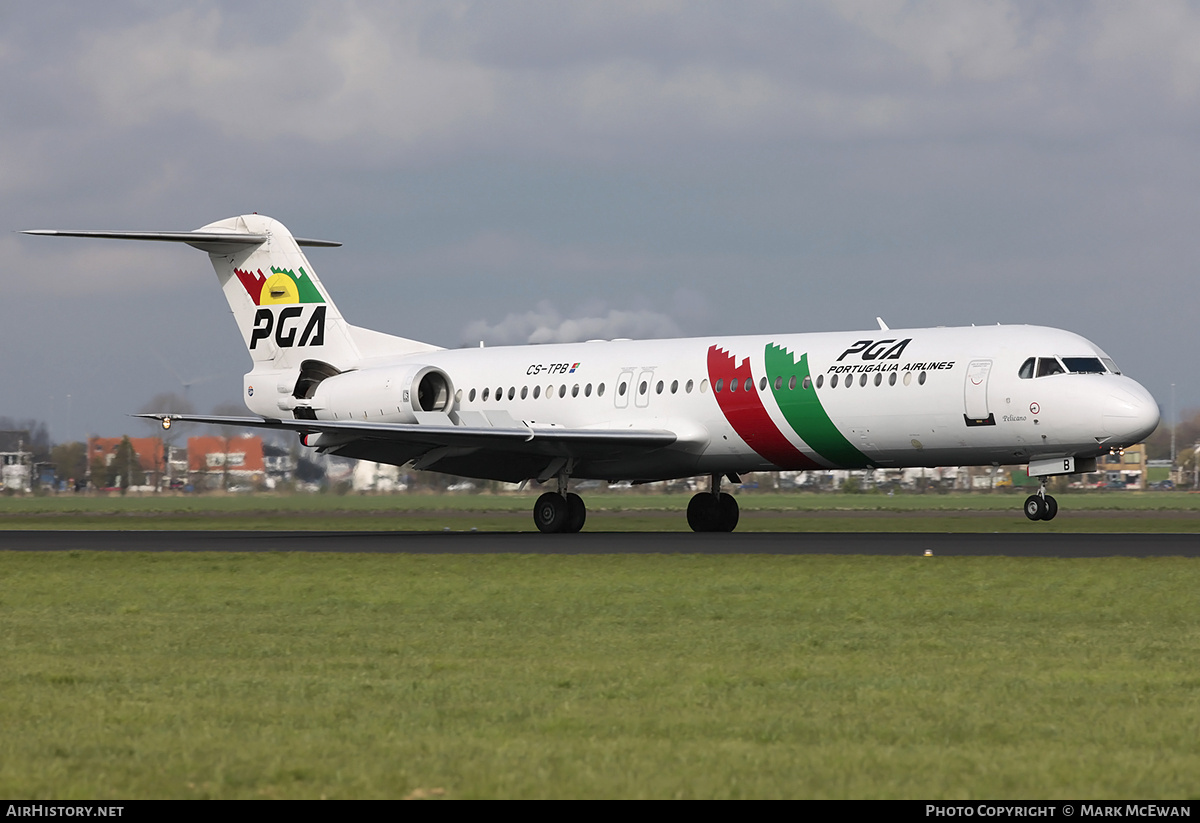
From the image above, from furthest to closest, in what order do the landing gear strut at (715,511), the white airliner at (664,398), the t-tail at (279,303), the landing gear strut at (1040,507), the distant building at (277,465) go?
the distant building at (277,465)
the t-tail at (279,303)
the landing gear strut at (715,511)
the white airliner at (664,398)
the landing gear strut at (1040,507)

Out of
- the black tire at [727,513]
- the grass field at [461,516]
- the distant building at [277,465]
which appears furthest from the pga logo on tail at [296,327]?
the distant building at [277,465]

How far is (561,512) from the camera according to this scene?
3281cm

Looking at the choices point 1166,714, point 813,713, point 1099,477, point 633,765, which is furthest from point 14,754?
point 1099,477

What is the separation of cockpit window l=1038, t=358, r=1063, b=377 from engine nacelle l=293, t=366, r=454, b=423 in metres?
14.0

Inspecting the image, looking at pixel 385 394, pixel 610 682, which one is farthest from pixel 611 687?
pixel 385 394

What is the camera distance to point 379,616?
49.2 feet

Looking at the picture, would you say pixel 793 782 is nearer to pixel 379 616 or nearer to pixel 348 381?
pixel 379 616

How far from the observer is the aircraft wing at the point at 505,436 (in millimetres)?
31125

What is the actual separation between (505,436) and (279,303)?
9.48 metres

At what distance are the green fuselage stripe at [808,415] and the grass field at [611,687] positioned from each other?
10927mm

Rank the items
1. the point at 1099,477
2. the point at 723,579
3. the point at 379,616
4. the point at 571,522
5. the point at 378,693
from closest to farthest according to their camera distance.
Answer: the point at 378,693 < the point at 379,616 < the point at 723,579 < the point at 571,522 < the point at 1099,477

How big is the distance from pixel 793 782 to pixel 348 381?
29.7 meters

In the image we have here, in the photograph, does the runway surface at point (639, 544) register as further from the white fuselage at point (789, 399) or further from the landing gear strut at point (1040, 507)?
the white fuselage at point (789, 399)

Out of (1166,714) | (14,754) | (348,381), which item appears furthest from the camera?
(348,381)
